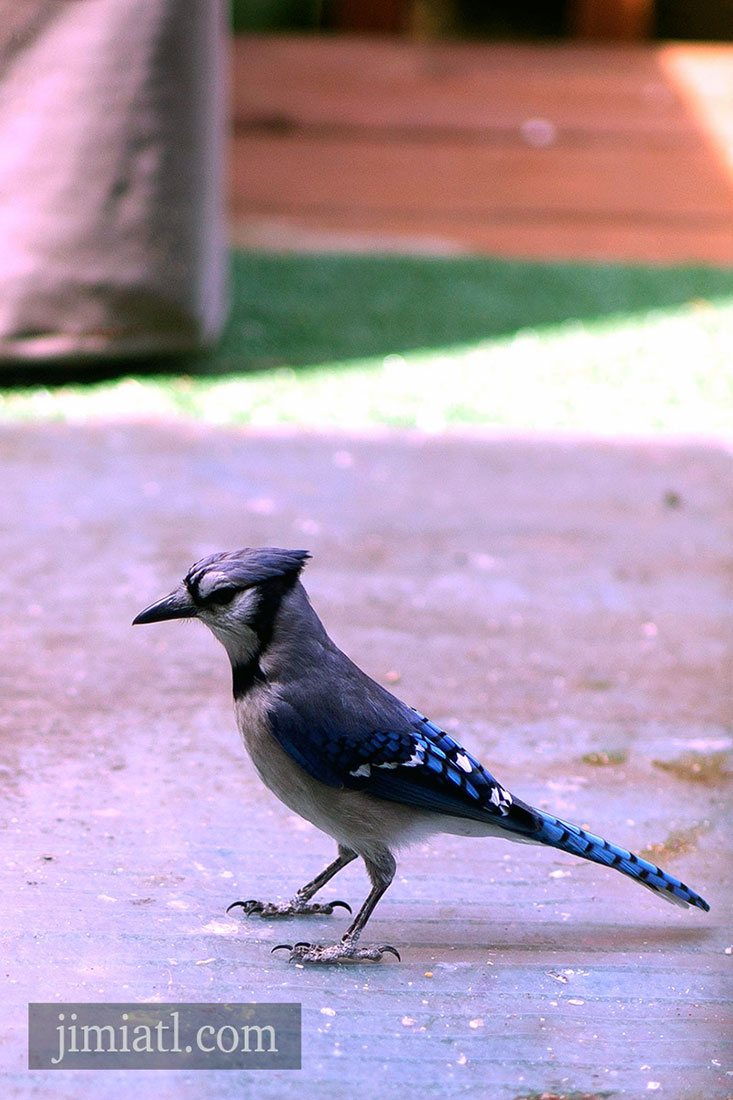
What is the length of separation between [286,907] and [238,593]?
0.53 metres

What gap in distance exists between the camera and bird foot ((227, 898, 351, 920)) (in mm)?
2209

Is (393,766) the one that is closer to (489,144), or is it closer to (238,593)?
(238,593)

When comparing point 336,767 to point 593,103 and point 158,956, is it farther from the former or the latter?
point 593,103

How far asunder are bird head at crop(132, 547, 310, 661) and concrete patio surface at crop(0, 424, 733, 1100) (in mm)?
465

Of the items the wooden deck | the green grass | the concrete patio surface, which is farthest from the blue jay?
the wooden deck

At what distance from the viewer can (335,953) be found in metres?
2.11

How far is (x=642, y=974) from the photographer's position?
2.13 meters

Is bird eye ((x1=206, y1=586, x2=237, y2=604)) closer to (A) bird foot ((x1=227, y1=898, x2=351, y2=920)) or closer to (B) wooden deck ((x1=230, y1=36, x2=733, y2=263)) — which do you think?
(A) bird foot ((x1=227, y1=898, x2=351, y2=920))

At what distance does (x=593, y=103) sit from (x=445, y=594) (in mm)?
4618

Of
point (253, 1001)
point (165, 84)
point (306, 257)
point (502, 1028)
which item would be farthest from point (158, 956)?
point (306, 257)

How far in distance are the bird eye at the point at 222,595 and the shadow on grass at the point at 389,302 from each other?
3029 mm

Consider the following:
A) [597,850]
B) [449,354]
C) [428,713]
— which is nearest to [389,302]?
[449,354]

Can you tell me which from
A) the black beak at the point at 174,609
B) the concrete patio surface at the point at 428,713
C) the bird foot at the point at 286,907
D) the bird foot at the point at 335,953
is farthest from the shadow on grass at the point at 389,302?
the bird foot at the point at 335,953

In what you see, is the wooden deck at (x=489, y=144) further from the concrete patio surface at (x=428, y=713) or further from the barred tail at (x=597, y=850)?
the barred tail at (x=597, y=850)
